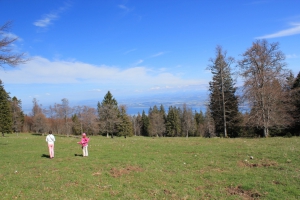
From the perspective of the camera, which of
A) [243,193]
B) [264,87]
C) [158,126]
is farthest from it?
[158,126]

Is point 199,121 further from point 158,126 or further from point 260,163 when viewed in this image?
point 260,163

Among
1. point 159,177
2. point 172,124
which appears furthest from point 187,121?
point 159,177

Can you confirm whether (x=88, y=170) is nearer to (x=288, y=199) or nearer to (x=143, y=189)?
(x=143, y=189)

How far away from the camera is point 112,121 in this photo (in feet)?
178

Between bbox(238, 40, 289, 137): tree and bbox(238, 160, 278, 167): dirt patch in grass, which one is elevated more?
bbox(238, 40, 289, 137): tree

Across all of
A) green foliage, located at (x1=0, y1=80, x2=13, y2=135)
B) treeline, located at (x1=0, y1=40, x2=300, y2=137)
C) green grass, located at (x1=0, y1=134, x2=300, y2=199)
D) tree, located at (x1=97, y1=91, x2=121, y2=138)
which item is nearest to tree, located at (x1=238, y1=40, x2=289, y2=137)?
treeline, located at (x1=0, y1=40, x2=300, y2=137)

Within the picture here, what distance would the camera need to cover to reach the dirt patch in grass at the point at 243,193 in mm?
7995

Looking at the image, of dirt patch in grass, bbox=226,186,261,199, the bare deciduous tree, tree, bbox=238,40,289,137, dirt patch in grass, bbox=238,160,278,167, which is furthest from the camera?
the bare deciduous tree

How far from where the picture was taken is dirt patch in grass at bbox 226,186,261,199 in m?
7.99

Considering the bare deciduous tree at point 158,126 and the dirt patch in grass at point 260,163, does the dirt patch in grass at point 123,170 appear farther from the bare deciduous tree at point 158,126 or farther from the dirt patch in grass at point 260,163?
the bare deciduous tree at point 158,126

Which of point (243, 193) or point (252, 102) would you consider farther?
point (252, 102)

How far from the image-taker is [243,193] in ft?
27.3

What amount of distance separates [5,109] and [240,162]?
58112 millimetres

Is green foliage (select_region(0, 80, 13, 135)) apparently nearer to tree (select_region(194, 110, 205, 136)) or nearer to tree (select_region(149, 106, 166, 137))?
tree (select_region(149, 106, 166, 137))
